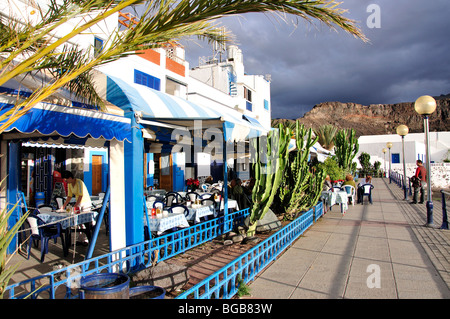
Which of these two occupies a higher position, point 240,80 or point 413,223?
point 240,80

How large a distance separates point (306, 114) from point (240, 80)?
107 metres

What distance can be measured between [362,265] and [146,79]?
12111 millimetres

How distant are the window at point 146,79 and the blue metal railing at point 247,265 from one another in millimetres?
9552

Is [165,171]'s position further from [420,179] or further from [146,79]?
[420,179]

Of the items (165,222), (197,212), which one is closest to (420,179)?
(197,212)

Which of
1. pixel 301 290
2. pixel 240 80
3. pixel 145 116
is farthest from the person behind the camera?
pixel 240 80

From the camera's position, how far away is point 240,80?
26828mm

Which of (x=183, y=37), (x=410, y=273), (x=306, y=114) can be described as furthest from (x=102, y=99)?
(x=306, y=114)

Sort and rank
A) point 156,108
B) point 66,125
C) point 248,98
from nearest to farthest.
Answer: point 66,125, point 156,108, point 248,98

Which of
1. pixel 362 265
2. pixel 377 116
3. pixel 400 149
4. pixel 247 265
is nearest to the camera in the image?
pixel 247 265

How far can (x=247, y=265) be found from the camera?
3732 millimetres

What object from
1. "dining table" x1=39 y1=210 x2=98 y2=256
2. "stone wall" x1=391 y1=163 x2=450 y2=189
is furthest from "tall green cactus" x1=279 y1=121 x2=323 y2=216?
"stone wall" x1=391 y1=163 x2=450 y2=189
